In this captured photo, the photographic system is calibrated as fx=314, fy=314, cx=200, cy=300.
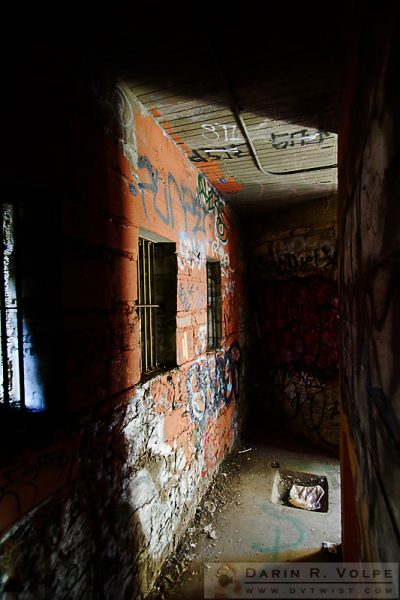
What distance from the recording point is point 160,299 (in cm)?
328

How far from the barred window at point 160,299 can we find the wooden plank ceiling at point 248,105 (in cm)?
116

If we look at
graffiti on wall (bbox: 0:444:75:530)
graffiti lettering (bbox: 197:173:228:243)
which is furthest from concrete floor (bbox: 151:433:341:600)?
graffiti lettering (bbox: 197:173:228:243)

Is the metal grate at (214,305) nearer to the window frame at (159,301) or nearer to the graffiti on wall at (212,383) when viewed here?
the graffiti on wall at (212,383)

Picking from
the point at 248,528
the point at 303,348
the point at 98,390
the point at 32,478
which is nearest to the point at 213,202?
the point at 303,348

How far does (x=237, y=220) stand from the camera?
586 cm

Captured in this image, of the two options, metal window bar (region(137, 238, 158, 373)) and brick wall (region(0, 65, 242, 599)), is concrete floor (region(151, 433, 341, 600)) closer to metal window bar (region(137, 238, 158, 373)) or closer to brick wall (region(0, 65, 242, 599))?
brick wall (region(0, 65, 242, 599))

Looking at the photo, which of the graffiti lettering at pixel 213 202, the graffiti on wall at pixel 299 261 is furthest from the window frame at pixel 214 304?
the graffiti on wall at pixel 299 261

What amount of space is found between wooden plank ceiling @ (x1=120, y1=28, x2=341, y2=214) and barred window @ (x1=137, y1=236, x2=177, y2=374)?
1164mm

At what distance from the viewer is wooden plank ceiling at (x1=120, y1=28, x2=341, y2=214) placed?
84.0 inches

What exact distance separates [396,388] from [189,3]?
2110 millimetres

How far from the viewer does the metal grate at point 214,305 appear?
188 inches

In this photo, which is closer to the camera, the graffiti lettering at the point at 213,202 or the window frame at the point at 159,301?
the window frame at the point at 159,301

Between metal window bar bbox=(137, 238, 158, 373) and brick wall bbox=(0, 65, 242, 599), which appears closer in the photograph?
brick wall bbox=(0, 65, 242, 599)

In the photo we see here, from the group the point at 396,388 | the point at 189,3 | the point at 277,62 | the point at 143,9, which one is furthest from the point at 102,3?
the point at 396,388
